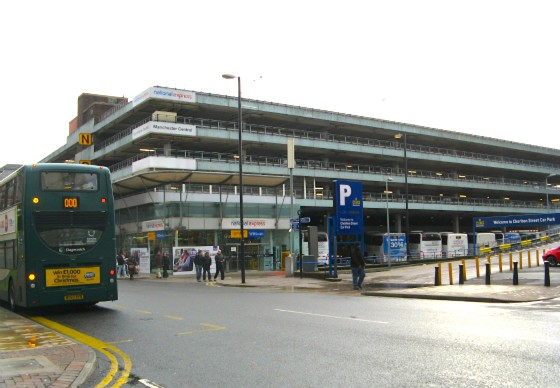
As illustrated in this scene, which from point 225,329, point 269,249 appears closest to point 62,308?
point 225,329

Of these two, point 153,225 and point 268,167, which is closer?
point 153,225

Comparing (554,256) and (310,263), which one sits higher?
(554,256)

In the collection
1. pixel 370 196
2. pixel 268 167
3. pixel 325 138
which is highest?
pixel 325 138

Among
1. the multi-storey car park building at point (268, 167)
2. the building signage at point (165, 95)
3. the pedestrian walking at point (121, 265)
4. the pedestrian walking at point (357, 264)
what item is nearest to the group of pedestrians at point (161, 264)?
the pedestrian walking at point (121, 265)

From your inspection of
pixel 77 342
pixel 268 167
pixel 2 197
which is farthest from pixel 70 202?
pixel 268 167

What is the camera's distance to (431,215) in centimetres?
8031

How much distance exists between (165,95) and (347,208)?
2860cm

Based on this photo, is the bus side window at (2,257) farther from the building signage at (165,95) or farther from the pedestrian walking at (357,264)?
the building signage at (165,95)

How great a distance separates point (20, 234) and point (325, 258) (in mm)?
29707

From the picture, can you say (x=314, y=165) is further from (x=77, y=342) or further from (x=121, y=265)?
(x=77, y=342)

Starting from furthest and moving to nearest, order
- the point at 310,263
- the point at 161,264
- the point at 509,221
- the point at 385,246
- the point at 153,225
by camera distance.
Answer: the point at 385,246, the point at 509,221, the point at 153,225, the point at 161,264, the point at 310,263

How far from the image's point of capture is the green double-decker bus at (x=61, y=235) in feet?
44.5

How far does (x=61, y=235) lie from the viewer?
546 inches

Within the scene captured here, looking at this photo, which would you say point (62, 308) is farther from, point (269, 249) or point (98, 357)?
point (269, 249)
